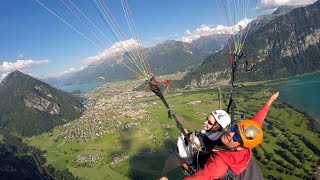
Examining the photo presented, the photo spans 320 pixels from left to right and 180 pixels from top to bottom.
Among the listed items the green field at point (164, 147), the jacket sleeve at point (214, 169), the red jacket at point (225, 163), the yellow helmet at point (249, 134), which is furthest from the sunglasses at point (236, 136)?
the green field at point (164, 147)

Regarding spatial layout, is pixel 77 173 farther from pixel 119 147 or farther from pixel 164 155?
pixel 164 155

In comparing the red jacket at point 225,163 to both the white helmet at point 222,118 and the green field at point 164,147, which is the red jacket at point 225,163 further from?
the green field at point 164,147

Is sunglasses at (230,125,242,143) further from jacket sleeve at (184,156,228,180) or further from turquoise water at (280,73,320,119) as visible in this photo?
turquoise water at (280,73,320,119)

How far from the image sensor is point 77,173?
95688 millimetres

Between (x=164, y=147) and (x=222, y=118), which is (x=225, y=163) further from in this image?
(x=164, y=147)

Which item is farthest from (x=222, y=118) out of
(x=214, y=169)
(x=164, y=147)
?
(x=164, y=147)

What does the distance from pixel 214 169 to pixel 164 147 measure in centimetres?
9164

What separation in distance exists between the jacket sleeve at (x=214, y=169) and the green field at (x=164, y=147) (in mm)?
59657

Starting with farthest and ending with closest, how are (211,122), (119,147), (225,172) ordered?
(119,147) → (211,122) → (225,172)

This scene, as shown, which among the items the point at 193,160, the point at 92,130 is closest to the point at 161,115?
the point at 92,130

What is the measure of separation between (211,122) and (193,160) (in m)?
0.89

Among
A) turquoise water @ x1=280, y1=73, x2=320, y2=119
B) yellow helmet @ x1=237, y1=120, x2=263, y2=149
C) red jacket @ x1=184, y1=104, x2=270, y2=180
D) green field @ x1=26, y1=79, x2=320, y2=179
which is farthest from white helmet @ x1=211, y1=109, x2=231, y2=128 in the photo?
turquoise water @ x1=280, y1=73, x2=320, y2=119

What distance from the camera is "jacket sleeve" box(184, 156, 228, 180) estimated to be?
5047 mm

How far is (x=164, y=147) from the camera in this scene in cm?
9569
